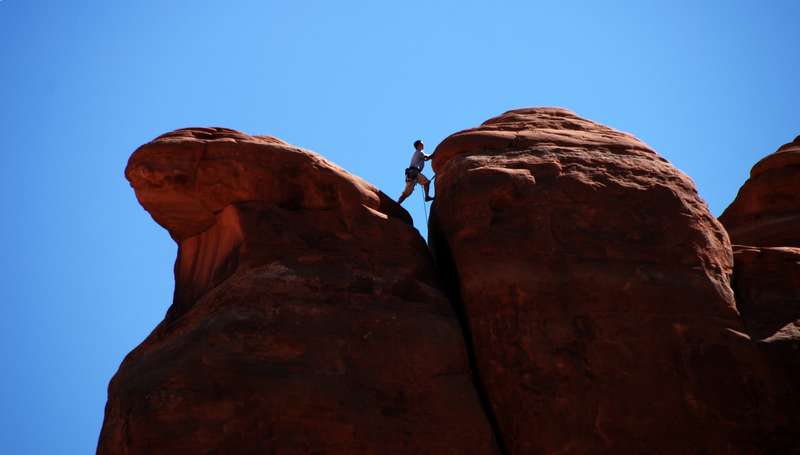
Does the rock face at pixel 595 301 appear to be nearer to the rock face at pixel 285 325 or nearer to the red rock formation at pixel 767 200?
the rock face at pixel 285 325

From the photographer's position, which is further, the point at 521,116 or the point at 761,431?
the point at 521,116

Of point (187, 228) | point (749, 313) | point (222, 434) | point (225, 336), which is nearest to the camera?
point (222, 434)

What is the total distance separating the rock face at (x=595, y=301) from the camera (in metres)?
10.7

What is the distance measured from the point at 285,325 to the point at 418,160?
6594 millimetres

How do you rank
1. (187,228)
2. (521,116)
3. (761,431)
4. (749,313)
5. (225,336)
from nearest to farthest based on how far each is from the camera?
1. (225,336)
2. (761,431)
3. (749,313)
4. (187,228)
5. (521,116)

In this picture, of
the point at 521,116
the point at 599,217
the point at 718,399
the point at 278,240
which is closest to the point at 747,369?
the point at 718,399

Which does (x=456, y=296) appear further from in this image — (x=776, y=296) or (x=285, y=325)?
(x=776, y=296)

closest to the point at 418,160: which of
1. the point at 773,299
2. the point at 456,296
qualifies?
the point at 456,296

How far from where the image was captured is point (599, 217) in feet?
40.4

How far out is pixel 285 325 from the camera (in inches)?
409

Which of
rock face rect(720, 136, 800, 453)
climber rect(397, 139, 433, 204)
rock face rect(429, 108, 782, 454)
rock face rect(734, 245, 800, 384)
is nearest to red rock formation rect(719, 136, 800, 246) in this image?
rock face rect(720, 136, 800, 453)

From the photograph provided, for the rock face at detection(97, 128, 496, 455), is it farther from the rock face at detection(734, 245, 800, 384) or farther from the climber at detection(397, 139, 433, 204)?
the rock face at detection(734, 245, 800, 384)

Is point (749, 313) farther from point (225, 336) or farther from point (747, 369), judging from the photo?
point (225, 336)

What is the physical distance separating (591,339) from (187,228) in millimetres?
6477
